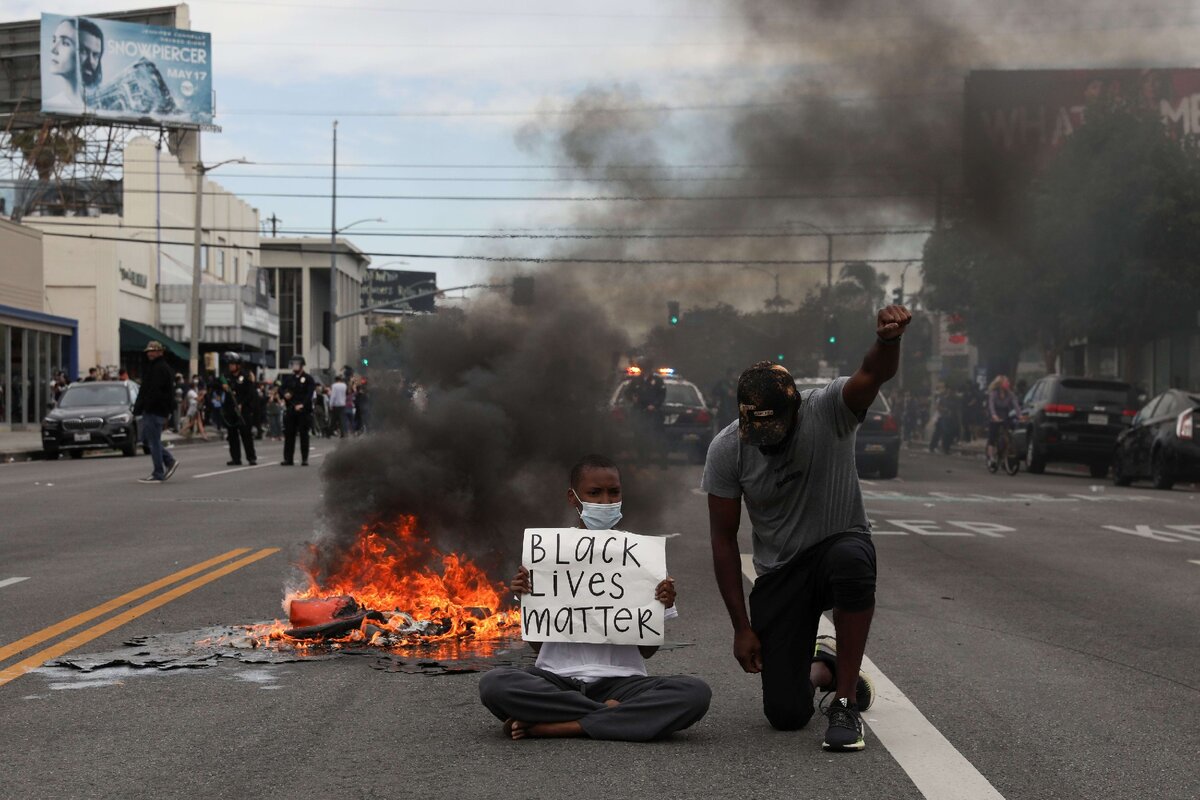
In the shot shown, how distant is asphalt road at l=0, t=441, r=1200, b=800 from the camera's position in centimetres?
452

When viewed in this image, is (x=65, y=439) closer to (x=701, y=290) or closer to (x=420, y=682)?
(x=701, y=290)

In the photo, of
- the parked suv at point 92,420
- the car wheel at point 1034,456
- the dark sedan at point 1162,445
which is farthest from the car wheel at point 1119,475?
the parked suv at point 92,420

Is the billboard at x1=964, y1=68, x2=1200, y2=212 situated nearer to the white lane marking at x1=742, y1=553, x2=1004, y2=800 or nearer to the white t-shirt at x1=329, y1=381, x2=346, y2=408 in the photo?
the white t-shirt at x1=329, y1=381, x2=346, y2=408

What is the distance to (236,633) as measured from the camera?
287 inches

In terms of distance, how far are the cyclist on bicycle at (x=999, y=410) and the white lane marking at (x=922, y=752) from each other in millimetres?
20716

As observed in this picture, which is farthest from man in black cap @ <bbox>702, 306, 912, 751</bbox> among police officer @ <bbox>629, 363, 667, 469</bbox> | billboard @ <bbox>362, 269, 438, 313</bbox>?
billboard @ <bbox>362, 269, 438, 313</bbox>

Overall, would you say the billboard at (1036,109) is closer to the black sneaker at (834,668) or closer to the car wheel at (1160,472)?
the car wheel at (1160,472)

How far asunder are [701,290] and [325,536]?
1276cm

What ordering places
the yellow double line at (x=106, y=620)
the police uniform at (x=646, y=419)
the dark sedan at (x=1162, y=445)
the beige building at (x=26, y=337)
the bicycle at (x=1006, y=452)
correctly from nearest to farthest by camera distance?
the yellow double line at (x=106, y=620), the police uniform at (x=646, y=419), the dark sedan at (x=1162, y=445), the bicycle at (x=1006, y=452), the beige building at (x=26, y=337)

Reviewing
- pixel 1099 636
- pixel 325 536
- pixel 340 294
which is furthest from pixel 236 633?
pixel 340 294

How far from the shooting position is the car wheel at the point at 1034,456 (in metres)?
25.1

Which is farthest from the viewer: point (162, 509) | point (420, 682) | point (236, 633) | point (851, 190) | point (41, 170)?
point (41, 170)

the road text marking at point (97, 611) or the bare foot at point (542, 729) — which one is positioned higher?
the bare foot at point (542, 729)

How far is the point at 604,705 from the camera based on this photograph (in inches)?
201
